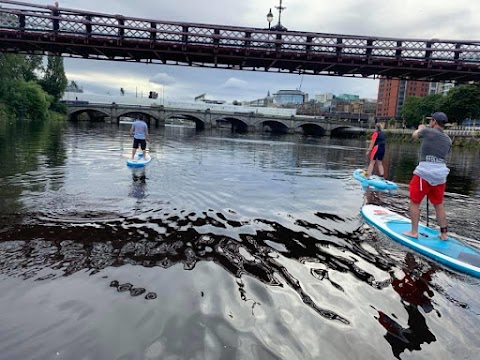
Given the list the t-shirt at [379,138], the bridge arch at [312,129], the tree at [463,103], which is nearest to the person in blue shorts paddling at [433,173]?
the t-shirt at [379,138]

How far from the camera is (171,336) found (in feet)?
10.8

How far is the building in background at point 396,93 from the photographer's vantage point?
594ft

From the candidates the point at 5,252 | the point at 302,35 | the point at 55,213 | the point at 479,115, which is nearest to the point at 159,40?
the point at 302,35

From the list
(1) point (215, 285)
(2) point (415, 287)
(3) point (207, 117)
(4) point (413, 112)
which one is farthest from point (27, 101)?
(4) point (413, 112)

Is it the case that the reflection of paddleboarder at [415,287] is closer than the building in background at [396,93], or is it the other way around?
the reflection of paddleboarder at [415,287]

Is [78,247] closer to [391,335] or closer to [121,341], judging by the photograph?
[121,341]

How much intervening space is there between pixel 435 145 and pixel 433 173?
20.7 inches

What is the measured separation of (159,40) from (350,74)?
2008cm

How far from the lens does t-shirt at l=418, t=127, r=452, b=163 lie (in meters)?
6.34

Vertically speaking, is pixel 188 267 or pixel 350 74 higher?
pixel 350 74

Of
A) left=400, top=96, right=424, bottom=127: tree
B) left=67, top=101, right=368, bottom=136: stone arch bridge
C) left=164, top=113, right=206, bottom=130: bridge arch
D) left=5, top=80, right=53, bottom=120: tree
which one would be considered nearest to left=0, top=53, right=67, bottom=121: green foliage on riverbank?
left=5, top=80, right=53, bottom=120: tree

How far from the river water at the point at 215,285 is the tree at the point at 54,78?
89.4 m

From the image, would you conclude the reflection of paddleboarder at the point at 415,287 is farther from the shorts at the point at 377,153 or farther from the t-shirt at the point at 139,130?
the t-shirt at the point at 139,130

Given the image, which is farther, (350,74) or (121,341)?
(350,74)
